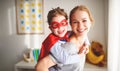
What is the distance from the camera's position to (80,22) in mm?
1385

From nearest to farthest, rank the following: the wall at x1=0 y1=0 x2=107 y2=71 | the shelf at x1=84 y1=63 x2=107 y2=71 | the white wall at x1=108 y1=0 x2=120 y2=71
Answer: the white wall at x1=108 y1=0 x2=120 y2=71 < the shelf at x1=84 y1=63 x2=107 y2=71 < the wall at x1=0 y1=0 x2=107 y2=71

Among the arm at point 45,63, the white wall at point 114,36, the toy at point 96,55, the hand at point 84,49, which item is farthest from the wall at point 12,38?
the arm at point 45,63

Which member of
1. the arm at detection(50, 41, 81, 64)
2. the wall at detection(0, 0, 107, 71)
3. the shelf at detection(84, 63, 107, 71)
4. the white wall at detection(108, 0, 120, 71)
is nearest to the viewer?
the arm at detection(50, 41, 81, 64)

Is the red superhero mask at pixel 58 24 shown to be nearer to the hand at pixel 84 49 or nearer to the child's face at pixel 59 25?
the child's face at pixel 59 25

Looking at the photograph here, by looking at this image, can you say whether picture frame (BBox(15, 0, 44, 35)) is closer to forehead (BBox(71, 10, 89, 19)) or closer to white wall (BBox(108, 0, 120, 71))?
forehead (BBox(71, 10, 89, 19))

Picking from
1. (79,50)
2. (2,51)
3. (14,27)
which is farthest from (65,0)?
(2,51)

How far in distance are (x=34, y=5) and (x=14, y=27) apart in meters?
0.44

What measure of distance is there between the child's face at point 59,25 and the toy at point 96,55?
510 mm

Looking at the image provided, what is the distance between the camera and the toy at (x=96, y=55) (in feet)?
5.79

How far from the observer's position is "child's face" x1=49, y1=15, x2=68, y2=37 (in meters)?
1.39

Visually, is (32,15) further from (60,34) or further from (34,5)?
(60,34)

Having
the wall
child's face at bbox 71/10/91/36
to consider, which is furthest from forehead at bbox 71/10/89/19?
the wall

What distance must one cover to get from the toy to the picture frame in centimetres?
64

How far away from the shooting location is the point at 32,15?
194 cm
